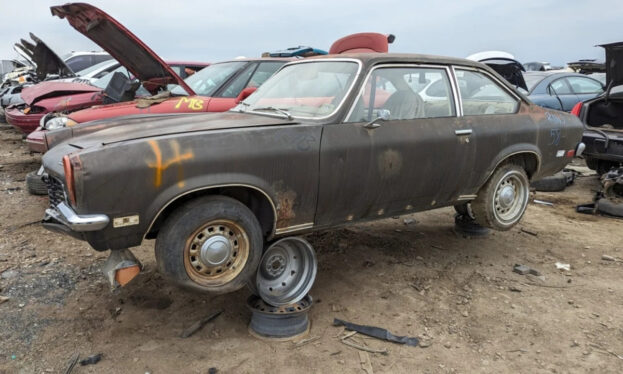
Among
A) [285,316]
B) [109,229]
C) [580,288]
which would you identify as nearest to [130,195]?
[109,229]

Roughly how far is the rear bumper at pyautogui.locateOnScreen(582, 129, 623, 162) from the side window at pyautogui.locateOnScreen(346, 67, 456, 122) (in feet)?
11.4

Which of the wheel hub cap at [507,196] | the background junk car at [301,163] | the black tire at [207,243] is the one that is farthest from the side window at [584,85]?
the black tire at [207,243]

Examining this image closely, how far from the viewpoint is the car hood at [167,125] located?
118 inches

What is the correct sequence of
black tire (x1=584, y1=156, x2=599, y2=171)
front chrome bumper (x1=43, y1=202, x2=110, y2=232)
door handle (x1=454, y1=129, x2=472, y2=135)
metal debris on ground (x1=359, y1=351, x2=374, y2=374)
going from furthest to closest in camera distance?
1. black tire (x1=584, y1=156, x2=599, y2=171)
2. door handle (x1=454, y1=129, x2=472, y2=135)
3. metal debris on ground (x1=359, y1=351, x2=374, y2=374)
4. front chrome bumper (x1=43, y1=202, x2=110, y2=232)

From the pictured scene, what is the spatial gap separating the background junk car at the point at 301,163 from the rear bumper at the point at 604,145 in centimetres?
210

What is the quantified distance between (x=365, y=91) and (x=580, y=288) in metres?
2.39

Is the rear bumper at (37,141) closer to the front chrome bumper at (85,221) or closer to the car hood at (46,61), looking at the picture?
the front chrome bumper at (85,221)

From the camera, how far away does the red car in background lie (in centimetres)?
536

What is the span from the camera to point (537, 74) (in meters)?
10.6

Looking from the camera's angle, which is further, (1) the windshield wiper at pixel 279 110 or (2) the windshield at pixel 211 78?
(2) the windshield at pixel 211 78

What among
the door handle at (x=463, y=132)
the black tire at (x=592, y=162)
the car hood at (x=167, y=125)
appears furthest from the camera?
the black tire at (x=592, y=162)

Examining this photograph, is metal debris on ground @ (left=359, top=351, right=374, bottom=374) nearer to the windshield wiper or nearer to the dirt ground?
the dirt ground

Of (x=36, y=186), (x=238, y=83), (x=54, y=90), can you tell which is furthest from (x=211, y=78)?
(x=36, y=186)

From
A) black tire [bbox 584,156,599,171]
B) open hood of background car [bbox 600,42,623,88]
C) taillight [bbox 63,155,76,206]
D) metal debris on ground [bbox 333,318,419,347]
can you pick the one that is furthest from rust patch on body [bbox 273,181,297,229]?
black tire [bbox 584,156,599,171]
